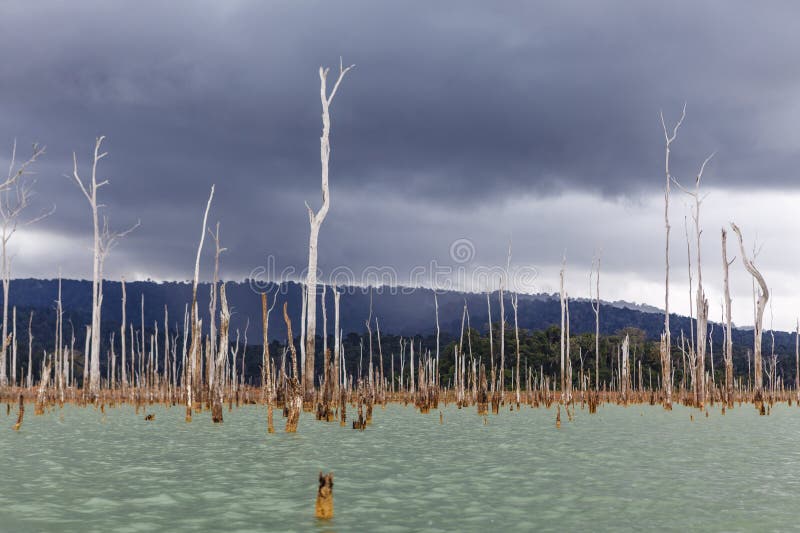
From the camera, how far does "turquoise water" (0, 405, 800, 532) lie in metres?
7.28

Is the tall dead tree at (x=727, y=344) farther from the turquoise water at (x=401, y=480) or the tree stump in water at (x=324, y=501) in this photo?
the tree stump in water at (x=324, y=501)

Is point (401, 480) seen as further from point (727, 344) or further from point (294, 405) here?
point (727, 344)

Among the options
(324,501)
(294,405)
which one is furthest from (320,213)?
(324,501)

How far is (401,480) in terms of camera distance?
9.88 m

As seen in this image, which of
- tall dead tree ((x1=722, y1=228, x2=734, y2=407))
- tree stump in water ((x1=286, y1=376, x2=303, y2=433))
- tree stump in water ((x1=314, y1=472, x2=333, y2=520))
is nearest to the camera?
tree stump in water ((x1=314, y1=472, x2=333, y2=520))

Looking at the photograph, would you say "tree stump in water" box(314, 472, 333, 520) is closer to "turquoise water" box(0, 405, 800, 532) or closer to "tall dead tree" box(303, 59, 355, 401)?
"turquoise water" box(0, 405, 800, 532)

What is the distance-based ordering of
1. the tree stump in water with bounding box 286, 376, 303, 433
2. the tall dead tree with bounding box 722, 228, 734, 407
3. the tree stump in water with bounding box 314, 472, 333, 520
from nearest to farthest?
the tree stump in water with bounding box 314, 472, 333, 520 → the tree stump in water with bounding box 286, 376, 303, 433 → the tall dead tree with bounding box 722, 228, 734, 407

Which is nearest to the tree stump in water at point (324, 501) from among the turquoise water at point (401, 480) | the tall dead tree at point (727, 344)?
the turquoise water at point (401, 480)

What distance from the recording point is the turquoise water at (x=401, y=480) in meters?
7.28

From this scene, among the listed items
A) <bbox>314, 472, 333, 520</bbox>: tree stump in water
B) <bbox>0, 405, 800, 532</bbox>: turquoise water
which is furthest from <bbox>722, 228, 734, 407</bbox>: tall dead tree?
<bbox>314, 472, 333, 520</bbox>: tree stump in water

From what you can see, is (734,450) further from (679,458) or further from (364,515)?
(364,515)

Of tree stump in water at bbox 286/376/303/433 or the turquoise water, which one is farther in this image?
tree stump in water at bbox 286/376/303/433

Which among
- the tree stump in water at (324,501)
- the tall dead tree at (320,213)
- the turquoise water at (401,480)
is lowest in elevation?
the turquoise water at (401,480)

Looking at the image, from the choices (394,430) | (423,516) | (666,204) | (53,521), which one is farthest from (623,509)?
(666,204)
